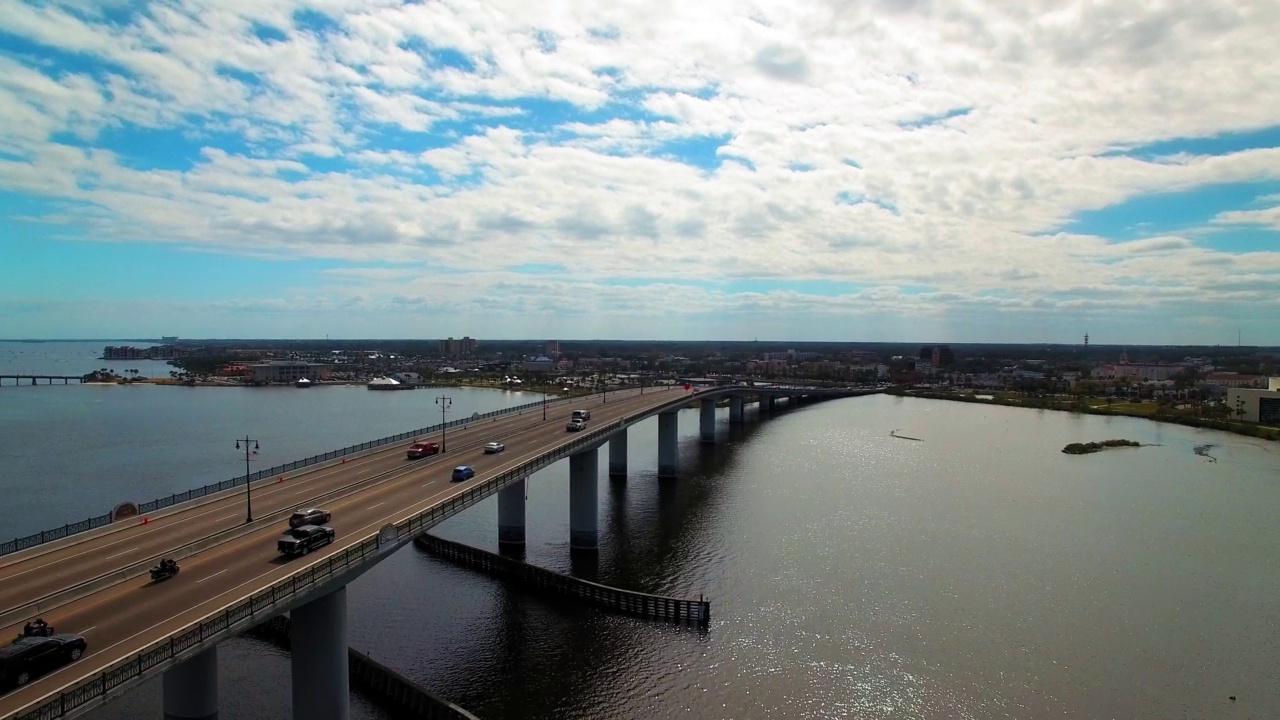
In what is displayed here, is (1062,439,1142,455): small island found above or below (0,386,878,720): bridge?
below

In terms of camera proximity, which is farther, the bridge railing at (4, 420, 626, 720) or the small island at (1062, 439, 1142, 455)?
the small island at (1062, 439, 1142, 455)

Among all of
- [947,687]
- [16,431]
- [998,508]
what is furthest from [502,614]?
[16,431]

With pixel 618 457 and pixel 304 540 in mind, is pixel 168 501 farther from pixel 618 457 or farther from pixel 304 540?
pixel 618 457

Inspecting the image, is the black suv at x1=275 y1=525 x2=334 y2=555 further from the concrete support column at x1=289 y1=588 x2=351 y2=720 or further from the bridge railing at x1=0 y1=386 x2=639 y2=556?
the bridge railing at x1=0 y1=386 x2=639 y2=556

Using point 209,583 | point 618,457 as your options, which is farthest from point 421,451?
point 618,457

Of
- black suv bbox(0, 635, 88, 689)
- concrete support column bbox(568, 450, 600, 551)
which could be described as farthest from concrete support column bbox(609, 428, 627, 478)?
black suv bbox(0, 635, 88, 689)

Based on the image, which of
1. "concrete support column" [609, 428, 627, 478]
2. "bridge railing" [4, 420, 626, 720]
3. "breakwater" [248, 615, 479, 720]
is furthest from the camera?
"concrete support column" [609, 428, 627, 478]
